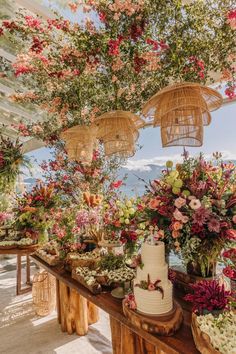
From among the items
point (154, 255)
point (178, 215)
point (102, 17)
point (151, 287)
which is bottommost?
point (151, 287)

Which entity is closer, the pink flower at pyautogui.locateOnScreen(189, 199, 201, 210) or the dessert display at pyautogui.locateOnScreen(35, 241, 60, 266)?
the pink flower at pyautogui.locateOnScreen(189, 199, 201, 210)

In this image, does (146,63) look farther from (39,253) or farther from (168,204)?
(39,253)

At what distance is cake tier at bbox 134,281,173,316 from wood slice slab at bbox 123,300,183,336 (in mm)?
26

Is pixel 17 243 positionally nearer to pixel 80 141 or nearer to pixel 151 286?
pixel 80 141

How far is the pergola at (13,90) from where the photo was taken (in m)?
3.29

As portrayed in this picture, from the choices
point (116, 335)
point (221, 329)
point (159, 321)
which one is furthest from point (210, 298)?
point (116, 335)

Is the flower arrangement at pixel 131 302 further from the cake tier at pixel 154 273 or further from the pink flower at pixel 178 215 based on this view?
the pink flower at pixel 178 215

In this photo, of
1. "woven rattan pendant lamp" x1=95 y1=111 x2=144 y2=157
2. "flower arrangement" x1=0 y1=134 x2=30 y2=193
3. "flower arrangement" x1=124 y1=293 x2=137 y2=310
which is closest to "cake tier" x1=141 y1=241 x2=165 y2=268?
"flower arrangement" x1=124 y1=293 x2=137 y2=310

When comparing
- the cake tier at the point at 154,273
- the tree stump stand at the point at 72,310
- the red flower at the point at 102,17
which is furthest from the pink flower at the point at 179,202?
the red flower at the point at 102,17

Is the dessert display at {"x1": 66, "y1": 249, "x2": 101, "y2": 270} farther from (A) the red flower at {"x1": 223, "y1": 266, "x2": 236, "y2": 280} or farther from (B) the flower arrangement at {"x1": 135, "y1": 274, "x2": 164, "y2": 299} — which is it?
(A) the red flower at {"x1": 223, "y1": 266, "x2": 236, "y2": 280}

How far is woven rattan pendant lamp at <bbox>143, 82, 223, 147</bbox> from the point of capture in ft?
5.42

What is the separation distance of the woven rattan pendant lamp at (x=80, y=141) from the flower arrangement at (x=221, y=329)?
6.59 feet

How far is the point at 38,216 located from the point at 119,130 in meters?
1.75

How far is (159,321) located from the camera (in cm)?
137
